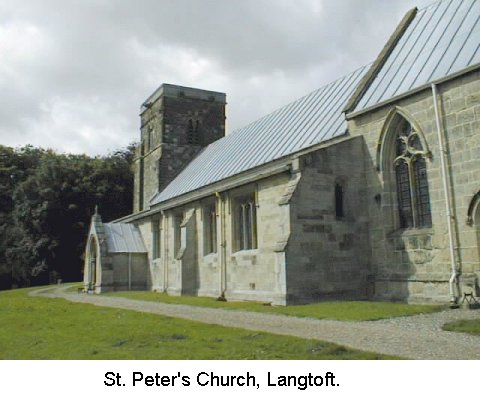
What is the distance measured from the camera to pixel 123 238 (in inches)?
1426

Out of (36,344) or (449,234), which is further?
(449,234)

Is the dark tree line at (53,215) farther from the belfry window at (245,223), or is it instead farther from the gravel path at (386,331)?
the gravel path at (386,331)

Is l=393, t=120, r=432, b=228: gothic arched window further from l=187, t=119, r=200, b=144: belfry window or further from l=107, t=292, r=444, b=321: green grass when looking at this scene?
l=187, t=119, r=200, b=144: belfry window

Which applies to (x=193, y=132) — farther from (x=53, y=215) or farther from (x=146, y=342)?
(x=146, y=342)

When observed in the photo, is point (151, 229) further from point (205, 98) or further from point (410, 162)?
point (410, 162)

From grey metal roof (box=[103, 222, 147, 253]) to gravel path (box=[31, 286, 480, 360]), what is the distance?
1987 cm

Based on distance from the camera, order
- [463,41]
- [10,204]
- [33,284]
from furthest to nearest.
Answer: [10,204]
[33,284]
[463,41]

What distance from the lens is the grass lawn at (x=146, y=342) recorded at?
28.2 ft

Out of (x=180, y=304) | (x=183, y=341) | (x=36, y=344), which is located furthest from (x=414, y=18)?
(x=36, y=344)

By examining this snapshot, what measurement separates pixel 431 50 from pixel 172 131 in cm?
2833

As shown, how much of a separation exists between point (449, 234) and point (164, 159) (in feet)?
98.3

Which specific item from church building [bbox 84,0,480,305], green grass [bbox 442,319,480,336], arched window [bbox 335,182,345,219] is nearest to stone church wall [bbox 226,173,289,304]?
church building [bbox 84,0,480,305]

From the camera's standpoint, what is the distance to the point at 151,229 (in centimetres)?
3497

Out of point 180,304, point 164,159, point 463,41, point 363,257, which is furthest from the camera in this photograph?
point 164,159
